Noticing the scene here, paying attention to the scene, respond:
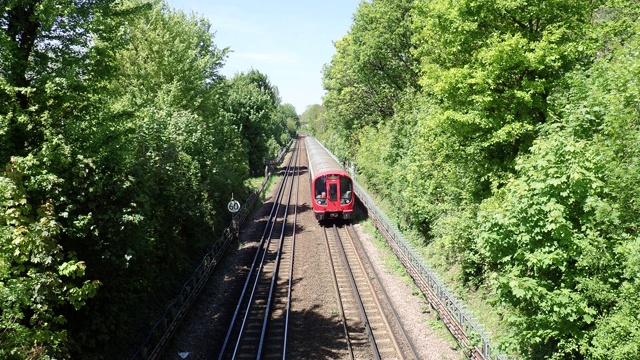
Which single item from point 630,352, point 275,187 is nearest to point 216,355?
point 630,352

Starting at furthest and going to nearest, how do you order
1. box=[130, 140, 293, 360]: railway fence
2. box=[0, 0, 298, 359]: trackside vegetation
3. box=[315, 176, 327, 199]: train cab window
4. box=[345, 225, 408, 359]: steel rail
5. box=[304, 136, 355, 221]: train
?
box=[315, 176, 327, 199]: train cab window < box=[304, 136, 355, 221]: train < box=[345, 225, 408, 359]: steel rail < box=[130, 140, 293, 360]: railway fence < box=[0, 0, 298, 359]: trackside vegetation

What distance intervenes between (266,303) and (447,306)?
6591 mm

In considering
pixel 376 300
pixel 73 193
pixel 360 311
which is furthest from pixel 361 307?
pixel 73 193

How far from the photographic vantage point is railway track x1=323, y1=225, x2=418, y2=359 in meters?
11.6

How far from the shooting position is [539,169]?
26.3 ft

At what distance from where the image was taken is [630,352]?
20.6 ft

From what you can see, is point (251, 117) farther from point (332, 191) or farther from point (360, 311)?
point (360, 311)

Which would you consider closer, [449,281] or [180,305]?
[180,305]

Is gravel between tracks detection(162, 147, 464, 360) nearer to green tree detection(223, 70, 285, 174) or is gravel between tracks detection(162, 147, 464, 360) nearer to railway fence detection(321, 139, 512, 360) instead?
railway fence detection(321, 139, 512, 360)

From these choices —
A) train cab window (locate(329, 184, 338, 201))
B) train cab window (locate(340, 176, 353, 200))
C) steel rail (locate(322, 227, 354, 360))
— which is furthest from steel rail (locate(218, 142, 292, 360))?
train cab window (locate(340, 176, 353, 200))

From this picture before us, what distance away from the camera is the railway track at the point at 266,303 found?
1205 cm

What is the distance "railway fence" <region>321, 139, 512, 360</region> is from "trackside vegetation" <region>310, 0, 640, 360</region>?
2.56ft

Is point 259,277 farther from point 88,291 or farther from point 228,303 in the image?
point 88,291

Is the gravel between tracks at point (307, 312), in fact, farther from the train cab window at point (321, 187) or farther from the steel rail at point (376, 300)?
the train cab window at point (321, 187)
